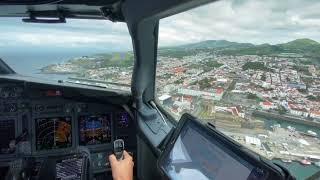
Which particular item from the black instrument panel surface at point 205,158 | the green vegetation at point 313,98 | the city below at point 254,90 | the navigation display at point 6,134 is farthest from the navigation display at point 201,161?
the navigation display at point 6,134

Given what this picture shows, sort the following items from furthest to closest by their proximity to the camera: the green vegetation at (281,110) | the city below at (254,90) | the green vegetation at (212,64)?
the green vegetation at (212,64), the green vegetation at (281,110), the city below at (254,90)

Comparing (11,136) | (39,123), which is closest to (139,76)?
(39,123)

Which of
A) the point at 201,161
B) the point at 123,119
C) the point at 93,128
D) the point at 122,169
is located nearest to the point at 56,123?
the point at 93,128

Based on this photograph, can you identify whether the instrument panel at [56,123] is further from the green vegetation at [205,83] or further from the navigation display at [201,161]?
the navigation display at [201,161]

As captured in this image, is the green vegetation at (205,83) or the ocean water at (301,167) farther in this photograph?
the green vegetation at (205,83)

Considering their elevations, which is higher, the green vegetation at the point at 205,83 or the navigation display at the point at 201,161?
the green vegetation at the point at 205,83

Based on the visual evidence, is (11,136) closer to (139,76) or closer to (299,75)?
(139,76)

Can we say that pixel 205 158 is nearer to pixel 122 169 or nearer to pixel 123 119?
pixel 122 169

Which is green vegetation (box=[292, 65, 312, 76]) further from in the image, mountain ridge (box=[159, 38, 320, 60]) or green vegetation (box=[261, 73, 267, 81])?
green vegetation (box=[261, 73, 267, 81])

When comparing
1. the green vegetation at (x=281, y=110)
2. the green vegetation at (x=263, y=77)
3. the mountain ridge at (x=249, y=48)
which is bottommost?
the green vegetation at (x=281, y=110)
